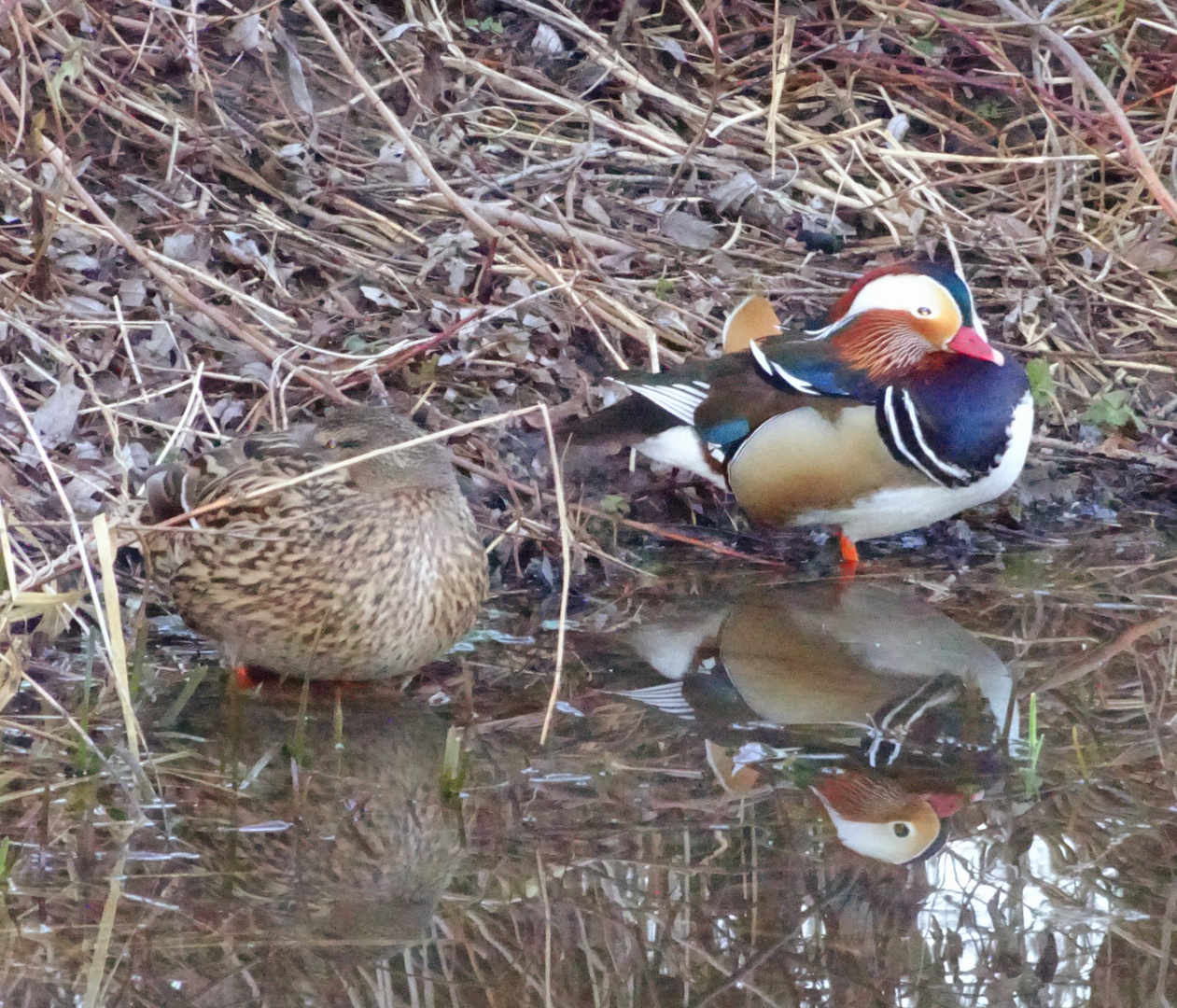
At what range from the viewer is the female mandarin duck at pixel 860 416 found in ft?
11.5

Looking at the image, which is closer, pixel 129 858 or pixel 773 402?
pixel 129 858

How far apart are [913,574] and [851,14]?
275 cm

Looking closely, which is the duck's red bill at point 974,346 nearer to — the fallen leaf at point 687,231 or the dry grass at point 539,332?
the dry grass at point 539,332

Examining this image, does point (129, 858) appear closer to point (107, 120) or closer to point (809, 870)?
point (809, 870)

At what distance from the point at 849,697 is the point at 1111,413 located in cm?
185

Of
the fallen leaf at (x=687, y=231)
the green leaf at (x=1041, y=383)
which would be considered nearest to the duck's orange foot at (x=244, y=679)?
the fallen leaf at (x=687, y=231)

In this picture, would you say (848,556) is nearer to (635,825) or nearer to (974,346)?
(974,346)

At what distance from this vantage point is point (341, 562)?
103 inches

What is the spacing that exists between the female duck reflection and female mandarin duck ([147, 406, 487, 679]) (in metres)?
0.43

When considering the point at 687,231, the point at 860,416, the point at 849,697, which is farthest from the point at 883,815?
the point at 687,231

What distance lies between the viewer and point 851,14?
18.1 feet

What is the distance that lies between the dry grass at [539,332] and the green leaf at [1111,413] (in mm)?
18

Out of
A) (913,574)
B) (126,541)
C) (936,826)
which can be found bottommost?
(913,574)

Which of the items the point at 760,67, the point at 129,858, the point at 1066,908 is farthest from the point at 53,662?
the point at 760,67
